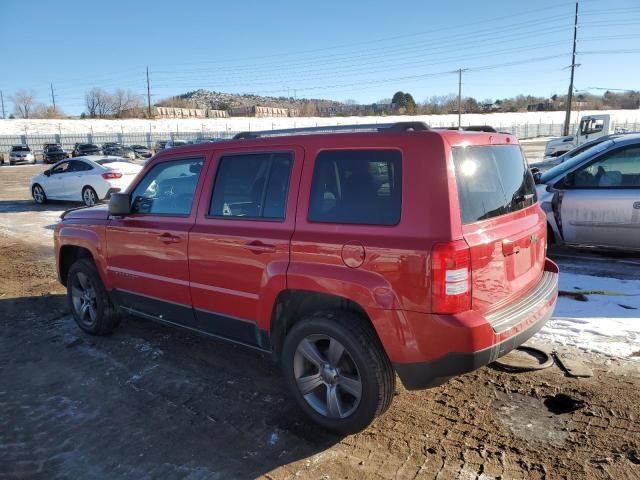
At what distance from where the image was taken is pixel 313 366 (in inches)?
131

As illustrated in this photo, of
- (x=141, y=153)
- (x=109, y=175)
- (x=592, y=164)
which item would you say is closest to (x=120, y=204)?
(x=592, y=164)

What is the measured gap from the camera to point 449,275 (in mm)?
2686

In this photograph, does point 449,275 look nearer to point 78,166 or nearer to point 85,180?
point 85,180

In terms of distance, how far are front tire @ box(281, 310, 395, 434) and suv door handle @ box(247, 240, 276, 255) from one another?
527 mm

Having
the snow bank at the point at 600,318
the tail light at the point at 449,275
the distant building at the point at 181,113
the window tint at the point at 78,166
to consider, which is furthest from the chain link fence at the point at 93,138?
the tail light at the point at 449,275

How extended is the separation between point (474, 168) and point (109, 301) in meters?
3.76

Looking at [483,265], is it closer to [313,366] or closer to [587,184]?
Result: [313,366]

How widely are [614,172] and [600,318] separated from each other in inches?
117

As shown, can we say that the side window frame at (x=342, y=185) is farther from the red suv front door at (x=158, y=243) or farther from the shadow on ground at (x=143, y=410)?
the shadow on ground at (x=143, y=410)

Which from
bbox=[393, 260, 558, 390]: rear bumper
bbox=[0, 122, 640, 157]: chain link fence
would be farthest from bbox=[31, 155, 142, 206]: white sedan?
bbox=[0, 122, 640, 157]: chain link fence

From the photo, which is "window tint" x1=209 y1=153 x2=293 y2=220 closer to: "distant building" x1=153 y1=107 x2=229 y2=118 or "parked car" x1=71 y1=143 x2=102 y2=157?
"parked car" x1=71 y1=143 x2=102 y2=157

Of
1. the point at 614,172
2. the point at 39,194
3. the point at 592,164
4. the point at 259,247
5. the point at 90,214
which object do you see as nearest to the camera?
the point at 259,247

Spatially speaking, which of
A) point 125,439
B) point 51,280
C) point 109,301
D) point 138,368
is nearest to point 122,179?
point 51,280

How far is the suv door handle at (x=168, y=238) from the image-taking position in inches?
158
